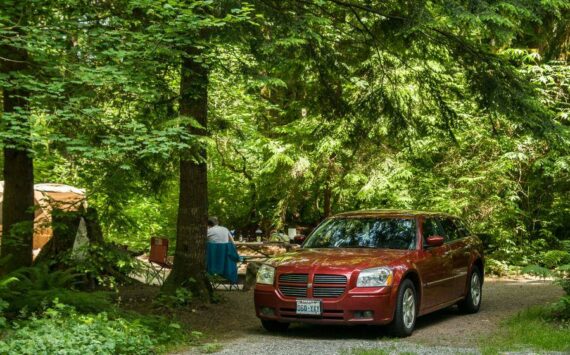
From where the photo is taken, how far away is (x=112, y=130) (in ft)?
29.7

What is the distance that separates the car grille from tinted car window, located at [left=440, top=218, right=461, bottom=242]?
118 inches

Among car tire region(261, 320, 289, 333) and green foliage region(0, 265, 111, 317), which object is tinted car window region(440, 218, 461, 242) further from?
green foliage region(0, 265, 111, 317)

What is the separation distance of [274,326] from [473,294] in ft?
13.0

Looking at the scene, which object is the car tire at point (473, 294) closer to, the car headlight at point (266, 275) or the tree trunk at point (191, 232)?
the car headlight at point (266, 275)

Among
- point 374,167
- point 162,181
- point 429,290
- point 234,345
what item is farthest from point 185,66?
point 374,167

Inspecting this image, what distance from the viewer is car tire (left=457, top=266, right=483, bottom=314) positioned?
1186 cm

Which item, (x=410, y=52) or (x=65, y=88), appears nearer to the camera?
(x=65, y=88)

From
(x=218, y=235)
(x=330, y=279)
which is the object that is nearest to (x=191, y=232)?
(x=218, y=235)

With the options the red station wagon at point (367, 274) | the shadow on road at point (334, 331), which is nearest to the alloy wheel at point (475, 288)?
the red station wagon at point (367, 274)

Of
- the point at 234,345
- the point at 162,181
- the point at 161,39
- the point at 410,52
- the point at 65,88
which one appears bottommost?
the point at 234,345

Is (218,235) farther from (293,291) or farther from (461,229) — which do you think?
(293,291)

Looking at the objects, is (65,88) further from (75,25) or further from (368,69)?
(368,69)

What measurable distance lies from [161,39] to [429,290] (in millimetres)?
5127

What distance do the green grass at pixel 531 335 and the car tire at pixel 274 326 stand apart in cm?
274
